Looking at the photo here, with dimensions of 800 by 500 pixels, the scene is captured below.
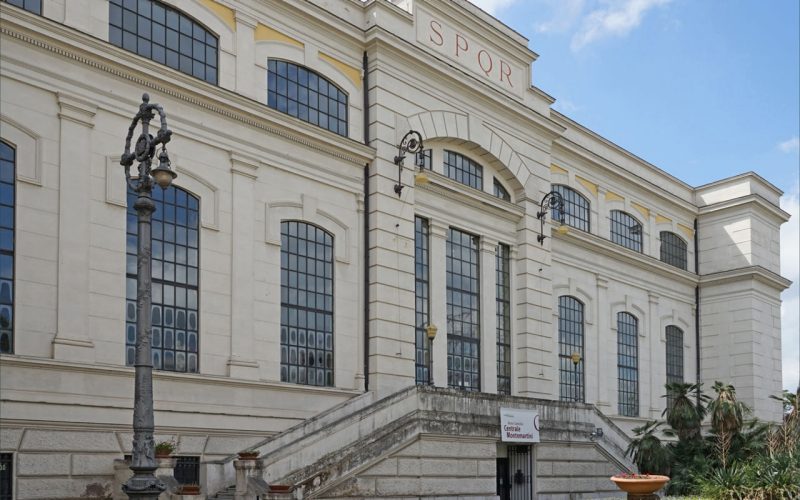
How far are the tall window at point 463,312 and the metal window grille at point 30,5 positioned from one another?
52.1ft

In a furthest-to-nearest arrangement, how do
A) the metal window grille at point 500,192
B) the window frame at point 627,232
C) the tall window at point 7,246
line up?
the window frame at point 627,232 < the metal window grille at point 500,192 < the tall window at point 7,246

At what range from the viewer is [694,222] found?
168 feet

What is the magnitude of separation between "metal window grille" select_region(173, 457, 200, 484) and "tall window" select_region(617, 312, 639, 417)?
23767mm

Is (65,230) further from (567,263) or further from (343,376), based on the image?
(567,263)

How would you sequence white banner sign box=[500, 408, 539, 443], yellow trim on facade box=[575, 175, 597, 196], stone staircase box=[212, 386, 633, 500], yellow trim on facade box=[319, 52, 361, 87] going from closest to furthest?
1. stone staircase box=[212, 386, 633, 500]
2. white banner sign box=[500, 408, 539, 443]
3. yellow trim on facade box=[319, 52, 361, 87]
4. yellow trim on facade box=[575, 175, 597, 196]

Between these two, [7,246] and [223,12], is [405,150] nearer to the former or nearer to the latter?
[223,12]

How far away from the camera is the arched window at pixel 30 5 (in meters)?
22.2

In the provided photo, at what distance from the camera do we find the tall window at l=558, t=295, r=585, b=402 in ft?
129

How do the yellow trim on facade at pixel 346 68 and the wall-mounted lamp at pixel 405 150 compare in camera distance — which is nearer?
the yellow trim on facade at pixel 346 68

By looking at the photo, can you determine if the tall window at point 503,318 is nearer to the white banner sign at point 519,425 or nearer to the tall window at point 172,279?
the white banner sign at point 519,425

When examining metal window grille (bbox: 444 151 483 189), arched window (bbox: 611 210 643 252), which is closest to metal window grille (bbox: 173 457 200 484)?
metal window grille (bbox: 444 151 483 189)

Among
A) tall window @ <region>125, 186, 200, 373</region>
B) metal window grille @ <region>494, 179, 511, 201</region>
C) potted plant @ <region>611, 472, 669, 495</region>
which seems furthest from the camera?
metal window grille @ <region>494, 179, 511, 201</region>

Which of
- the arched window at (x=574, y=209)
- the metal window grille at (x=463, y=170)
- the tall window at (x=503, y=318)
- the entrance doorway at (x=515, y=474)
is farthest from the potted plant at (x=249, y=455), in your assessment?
the arched window at (x=574, y=209)

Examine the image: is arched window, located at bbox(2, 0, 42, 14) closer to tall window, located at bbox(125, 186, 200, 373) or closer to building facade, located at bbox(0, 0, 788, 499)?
building facade, located at bbox(0, 0, 788, 499)
